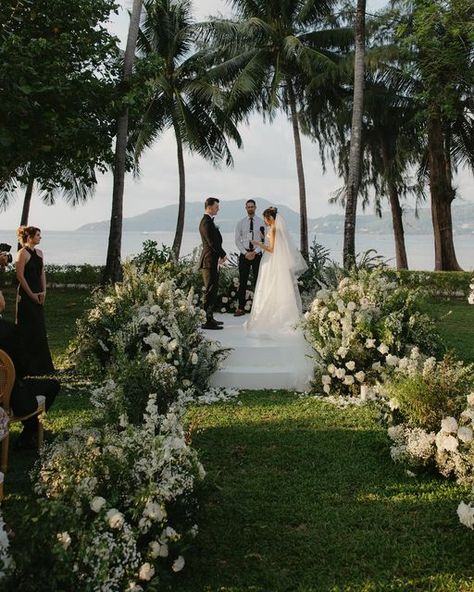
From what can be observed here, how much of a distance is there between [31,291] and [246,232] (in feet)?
15.7

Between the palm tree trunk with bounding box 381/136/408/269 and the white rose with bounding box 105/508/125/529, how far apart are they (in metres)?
25.7

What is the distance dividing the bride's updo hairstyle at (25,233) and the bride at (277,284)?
390 cm

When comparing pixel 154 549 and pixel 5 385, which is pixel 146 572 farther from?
pixel 5 385

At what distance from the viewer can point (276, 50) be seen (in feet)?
79.4

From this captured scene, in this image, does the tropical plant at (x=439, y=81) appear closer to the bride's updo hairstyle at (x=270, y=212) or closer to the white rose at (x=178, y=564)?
the bride's updo hairstyle at (x=270, y=212)

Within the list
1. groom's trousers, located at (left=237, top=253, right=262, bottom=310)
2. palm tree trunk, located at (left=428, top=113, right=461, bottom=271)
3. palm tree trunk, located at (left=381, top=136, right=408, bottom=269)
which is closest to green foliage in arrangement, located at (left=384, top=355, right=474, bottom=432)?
groom's trousers, located at (left=237, top=253, right=262, bottom=310)

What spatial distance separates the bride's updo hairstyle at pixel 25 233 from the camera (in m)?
7.95

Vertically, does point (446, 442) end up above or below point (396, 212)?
below

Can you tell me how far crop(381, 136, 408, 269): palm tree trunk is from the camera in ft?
89.1

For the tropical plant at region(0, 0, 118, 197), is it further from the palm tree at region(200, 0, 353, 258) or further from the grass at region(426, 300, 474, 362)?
the palm tree at region(200, 0, 353, 258)

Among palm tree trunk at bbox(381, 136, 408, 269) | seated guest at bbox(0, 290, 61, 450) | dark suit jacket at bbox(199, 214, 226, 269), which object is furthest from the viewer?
palm tree trunk at bbox(381, 136, 408, 269)

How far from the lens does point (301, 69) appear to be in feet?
80.9

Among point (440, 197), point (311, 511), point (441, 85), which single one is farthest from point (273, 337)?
point (440, 197)

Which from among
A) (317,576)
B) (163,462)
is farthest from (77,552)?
(317,576)
